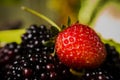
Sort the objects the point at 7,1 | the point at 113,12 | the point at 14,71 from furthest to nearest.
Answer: the point at 7,1 < the point at 113,12 < the point at 14,71

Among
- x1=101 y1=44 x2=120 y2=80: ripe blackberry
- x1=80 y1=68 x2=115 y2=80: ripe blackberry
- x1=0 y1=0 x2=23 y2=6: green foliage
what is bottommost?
x1=80 y1=68 x2=115 y2=80: ripe blackberry

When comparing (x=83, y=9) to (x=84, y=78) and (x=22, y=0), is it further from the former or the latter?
(x=84, y=78)

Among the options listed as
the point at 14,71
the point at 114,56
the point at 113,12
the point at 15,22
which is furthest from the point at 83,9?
the point at 14,71

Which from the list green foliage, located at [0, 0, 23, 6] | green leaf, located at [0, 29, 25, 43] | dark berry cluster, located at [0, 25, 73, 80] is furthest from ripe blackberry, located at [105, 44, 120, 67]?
green foliage, located at [0, 0, 23, 6]

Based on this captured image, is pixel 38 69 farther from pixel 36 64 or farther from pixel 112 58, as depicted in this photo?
pixel 112 58

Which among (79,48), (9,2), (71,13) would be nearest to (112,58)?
(79,48)

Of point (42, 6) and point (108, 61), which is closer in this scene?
point (108, 61)

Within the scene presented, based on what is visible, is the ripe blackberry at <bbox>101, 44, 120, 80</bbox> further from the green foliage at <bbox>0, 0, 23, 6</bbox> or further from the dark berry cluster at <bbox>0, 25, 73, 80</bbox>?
the green foliage at <bbox>0, 0, 23, 6</bbox>
